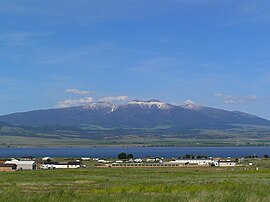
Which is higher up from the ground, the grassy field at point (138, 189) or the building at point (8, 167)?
the building at point (8, 167)

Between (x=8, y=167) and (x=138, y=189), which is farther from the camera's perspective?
(x=8, y=167)

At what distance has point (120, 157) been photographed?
156625mm

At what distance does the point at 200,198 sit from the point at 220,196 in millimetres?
950

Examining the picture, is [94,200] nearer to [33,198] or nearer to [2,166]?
[33,198]

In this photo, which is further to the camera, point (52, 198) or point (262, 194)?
point (262, 194)

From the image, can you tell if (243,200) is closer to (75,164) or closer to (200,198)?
(200,198)

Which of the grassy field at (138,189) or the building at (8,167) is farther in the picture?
the building at (8,167)

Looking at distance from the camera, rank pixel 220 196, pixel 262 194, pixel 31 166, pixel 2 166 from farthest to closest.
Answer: pixel 31 166
pixel 2 166
pixel 262 194
pixel 220 196

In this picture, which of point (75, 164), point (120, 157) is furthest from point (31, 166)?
point (120, 157)

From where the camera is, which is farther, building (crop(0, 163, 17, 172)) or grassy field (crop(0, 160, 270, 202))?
building (crop(0, 163, 17, 172))

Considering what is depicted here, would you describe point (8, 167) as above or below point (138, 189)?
above

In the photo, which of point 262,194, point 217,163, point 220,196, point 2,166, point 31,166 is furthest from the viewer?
point 217,163

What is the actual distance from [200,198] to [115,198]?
2.84 metres

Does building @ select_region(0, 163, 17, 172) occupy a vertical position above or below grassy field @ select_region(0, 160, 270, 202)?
above
